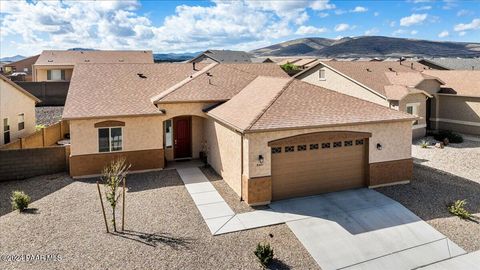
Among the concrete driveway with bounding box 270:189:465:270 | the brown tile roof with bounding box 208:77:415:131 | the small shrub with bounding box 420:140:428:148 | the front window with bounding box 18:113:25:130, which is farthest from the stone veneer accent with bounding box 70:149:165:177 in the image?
the small shrub with bounding box 420:140:428:148

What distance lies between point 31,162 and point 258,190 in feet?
38.0

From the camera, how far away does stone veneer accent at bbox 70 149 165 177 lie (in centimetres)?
1697

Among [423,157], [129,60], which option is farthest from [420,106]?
[129,60]

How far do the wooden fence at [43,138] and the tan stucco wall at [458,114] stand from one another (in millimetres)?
28710

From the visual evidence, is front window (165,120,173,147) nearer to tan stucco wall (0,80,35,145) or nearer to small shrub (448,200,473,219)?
tan stucco wall (0,80,35,145)

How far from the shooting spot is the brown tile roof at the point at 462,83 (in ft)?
88.9

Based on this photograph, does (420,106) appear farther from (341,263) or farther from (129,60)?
(129,60)

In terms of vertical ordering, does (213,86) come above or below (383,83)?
below

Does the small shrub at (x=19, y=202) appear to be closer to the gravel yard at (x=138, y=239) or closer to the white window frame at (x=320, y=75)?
the gravel yard at (x=138, y=239)

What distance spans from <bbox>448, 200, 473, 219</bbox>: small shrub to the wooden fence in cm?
2059

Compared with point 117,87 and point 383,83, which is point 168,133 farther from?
point 383,83

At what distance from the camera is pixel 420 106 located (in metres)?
26.1

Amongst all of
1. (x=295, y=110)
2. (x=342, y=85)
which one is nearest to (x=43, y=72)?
(x=342, y=85)

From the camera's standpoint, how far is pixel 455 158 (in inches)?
814
